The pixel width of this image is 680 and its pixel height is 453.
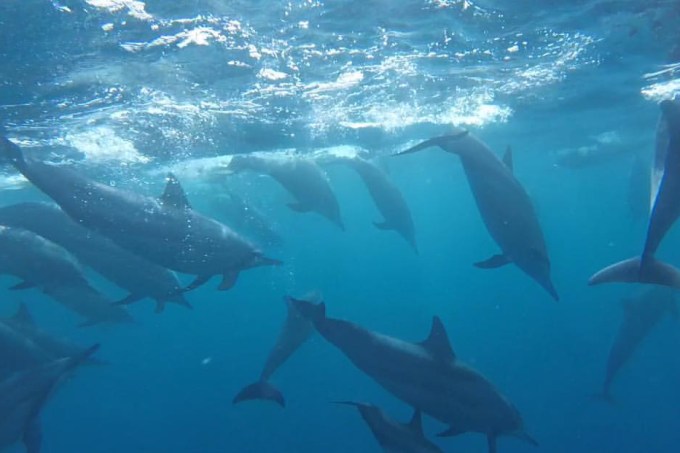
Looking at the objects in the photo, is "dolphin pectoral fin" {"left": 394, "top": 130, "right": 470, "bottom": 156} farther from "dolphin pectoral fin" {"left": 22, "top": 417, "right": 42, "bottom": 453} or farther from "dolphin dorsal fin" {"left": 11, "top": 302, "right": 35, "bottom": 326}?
"dolphin dorsal fin" {"left": 11, "top": 302, "right": 35, "bottom": 326}

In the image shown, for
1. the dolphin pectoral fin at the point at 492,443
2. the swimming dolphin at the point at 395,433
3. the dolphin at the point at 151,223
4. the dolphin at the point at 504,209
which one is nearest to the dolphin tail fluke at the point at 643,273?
the dolphin at the point at 504,209

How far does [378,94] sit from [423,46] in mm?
4747

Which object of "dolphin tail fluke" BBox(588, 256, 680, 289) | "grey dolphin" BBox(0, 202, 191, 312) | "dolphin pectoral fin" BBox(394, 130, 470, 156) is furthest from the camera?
"grey dolphin" BBox(0, 202, 191, 312)

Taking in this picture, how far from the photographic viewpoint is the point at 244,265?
8.97 meters

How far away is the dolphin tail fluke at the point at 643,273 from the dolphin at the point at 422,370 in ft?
7.02

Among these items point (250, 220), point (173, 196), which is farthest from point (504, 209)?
point (250, 220)

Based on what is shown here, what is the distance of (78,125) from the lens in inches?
696

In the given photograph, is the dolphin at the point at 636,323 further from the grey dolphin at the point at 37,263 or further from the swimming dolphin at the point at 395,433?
the grey dolphin at the point at 37,263

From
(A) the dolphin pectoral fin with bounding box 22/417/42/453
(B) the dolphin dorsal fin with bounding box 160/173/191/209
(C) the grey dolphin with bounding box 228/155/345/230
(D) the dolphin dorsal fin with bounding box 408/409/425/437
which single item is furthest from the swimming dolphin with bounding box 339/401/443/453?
(C) the grey dolphin with bounding box 228/155/345/230

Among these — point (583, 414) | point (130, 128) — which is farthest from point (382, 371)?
point (583, 414)

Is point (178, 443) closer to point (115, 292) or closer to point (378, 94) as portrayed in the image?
point (115, 292)

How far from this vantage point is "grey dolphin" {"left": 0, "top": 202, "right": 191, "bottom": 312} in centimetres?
1054

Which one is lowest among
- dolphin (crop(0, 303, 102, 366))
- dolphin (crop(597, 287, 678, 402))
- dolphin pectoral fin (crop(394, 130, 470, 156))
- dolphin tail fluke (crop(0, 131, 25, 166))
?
dolphin (crop(597, 287, 678, 402))

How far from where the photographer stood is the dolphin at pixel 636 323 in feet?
57.2
